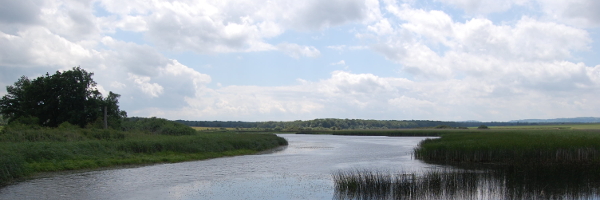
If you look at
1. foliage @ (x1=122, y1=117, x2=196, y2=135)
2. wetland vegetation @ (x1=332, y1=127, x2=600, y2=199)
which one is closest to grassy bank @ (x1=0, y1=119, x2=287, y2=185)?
foliage @ (x1=122, y1=117, x2=196, y2=135)

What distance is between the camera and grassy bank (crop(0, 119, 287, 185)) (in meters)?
22.8

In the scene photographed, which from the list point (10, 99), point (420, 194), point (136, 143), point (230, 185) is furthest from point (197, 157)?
point (10, 99)

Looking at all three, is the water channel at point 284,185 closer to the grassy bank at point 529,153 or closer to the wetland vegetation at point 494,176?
the wetland vegetation at point 494,176

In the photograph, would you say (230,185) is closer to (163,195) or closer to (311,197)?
(163,195)

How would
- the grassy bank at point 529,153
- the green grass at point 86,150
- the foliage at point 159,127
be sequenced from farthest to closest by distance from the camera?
the foliage at point 159,127, the grassy bank at point 529,153, the green grass at point 86,150

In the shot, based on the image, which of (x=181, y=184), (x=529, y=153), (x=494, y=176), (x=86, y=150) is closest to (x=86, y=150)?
(x=86, y=150)

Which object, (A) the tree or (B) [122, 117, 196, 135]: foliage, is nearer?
(A) the tree

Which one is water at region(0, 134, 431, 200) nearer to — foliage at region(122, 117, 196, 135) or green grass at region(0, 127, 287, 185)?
green grass at region(0, 127, 287, 185)

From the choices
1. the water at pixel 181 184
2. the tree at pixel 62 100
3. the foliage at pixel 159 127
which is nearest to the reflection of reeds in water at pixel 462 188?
the water at pixel 181 184

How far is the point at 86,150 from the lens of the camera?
28.5 m

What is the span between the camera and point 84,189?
→ 717 inches

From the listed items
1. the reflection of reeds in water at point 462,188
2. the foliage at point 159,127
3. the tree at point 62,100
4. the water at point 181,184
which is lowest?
the water at point 181,184

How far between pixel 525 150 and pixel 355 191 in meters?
16.6

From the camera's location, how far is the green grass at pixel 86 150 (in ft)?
74.6
